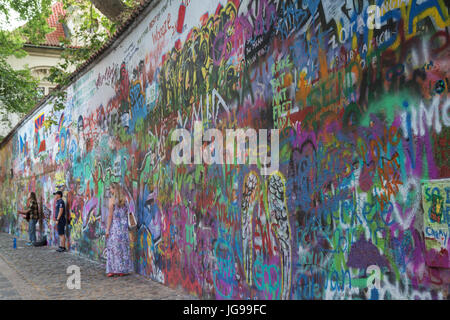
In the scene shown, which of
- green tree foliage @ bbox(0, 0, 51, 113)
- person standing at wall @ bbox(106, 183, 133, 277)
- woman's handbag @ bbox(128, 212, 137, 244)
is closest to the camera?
person standing at wall @ bbox(106, 183, 133, 277)

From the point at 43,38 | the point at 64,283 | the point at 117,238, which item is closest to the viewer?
the point at 64,283

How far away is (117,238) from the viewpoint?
357 inches

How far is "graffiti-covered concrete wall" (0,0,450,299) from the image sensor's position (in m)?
3.33

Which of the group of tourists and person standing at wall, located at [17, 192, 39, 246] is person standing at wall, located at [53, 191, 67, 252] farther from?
the group of tourists

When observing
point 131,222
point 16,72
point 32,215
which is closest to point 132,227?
point 131,222

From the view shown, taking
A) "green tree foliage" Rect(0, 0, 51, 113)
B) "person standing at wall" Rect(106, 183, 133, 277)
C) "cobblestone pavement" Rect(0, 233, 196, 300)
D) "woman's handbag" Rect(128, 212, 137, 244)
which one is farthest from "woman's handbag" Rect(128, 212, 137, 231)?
"green tree foliage" Rect(0, 0, 51, 113)

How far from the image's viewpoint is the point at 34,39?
22.1 m

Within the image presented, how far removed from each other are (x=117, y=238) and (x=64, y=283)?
1.22 m

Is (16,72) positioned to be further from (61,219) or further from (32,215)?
(61,219)

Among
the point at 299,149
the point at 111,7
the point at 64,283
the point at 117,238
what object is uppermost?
the point at 111,7

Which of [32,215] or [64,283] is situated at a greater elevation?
[32,215]

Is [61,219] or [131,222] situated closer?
[131,222]

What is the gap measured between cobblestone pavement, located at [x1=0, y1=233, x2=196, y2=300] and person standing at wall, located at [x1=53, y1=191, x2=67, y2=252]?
1.87 metres

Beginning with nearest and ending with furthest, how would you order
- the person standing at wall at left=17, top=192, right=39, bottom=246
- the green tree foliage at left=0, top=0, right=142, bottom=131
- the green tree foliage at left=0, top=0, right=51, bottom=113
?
1. the green tree foliage at left=0, top=0, right=142, bottom=131
2. the person standing at wall at left=17, top=192, right=39, bottom=246
3. the green tree foliage at left=0, top=0, right=51, bottom=113
